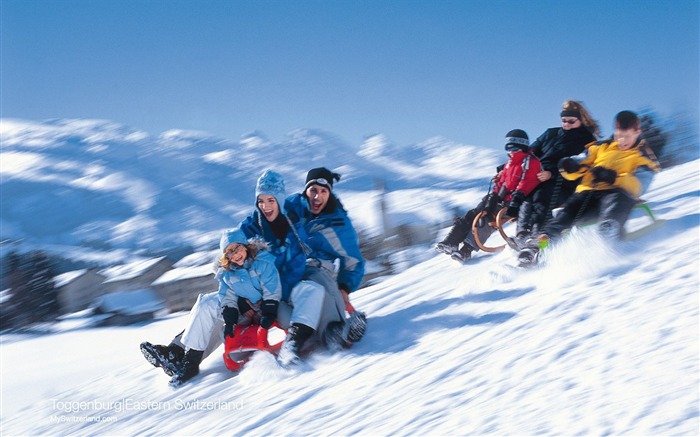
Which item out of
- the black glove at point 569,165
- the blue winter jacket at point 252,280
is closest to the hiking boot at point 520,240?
the black glove at point 569,165

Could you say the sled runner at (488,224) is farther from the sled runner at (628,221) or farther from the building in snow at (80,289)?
the building in snow at (80,289)

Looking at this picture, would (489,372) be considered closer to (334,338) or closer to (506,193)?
(334,338)

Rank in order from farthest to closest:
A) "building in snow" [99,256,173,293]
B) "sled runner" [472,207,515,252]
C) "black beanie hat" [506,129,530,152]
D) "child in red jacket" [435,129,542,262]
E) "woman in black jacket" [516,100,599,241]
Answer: "building in snow" [99,256,173,293]
"sled runner" [472,207,515,252]
"black beanie hat" [506,129,530,152]
"child in red jacket" [435,129,542,262]
"woman in black jacket" [516,100,599,241]

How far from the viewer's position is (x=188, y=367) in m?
4.37

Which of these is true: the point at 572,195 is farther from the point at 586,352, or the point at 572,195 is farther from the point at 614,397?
the point at 614,397

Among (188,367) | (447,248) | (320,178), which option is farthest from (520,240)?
(188,367)

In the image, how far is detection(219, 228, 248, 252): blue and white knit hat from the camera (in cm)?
412

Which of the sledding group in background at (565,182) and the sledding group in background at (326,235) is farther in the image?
the sledding group in background at (565,182)

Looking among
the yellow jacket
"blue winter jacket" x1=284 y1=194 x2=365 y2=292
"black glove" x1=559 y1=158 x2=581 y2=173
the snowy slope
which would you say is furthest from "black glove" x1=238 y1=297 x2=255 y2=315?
"black glove" x1=559 y1=158 x2=581 y2=173

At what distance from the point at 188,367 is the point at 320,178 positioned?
179 cm

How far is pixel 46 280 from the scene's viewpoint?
3044 centimetres

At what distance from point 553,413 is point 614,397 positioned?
0.86 feet

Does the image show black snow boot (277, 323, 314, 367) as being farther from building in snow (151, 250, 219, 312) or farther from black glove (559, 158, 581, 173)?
building in snow (151, 250, 219, 312)

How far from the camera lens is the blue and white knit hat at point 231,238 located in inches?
162
